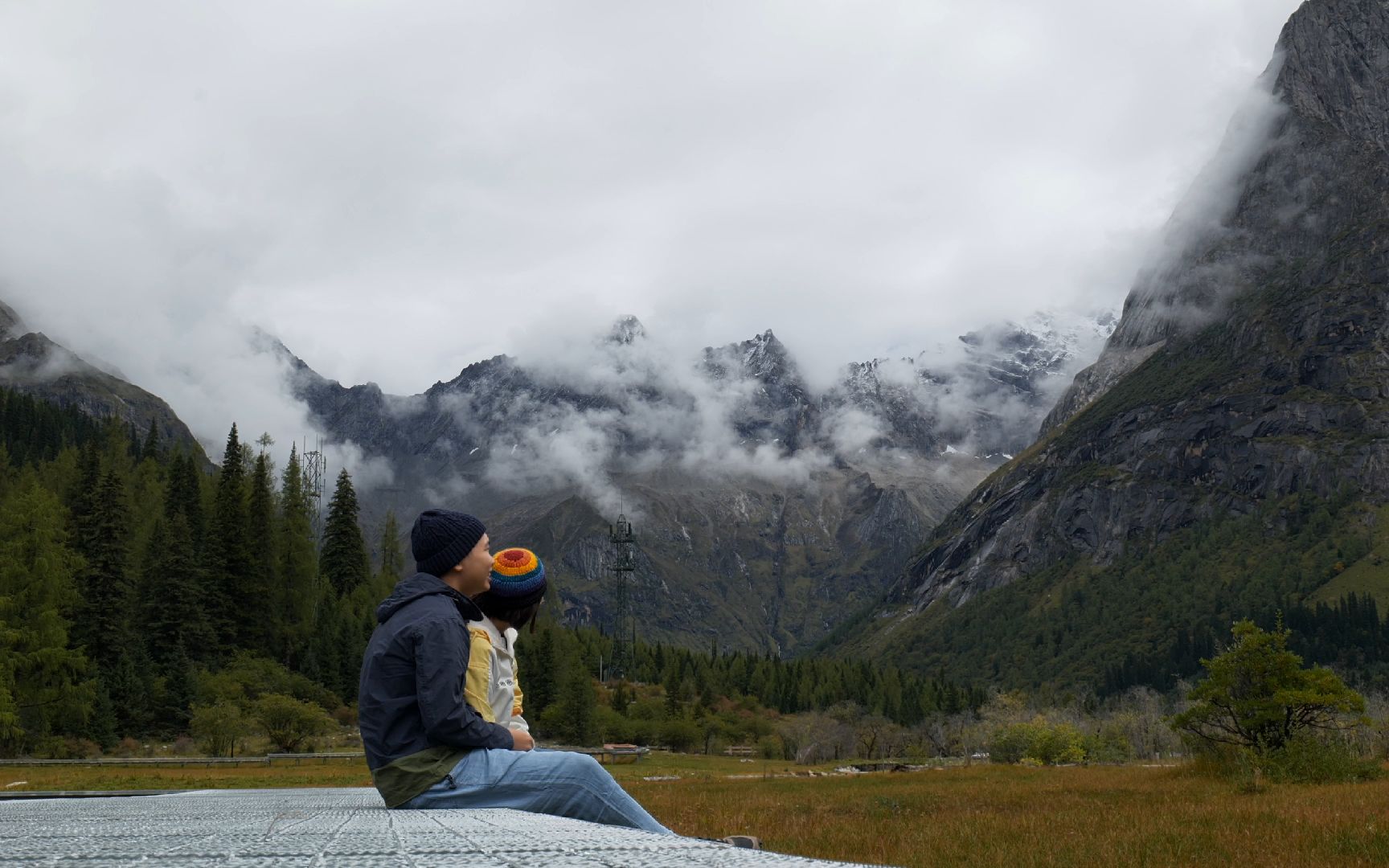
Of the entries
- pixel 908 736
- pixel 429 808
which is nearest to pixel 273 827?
pixel 429 808

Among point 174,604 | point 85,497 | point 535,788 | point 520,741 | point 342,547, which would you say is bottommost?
point 535,788

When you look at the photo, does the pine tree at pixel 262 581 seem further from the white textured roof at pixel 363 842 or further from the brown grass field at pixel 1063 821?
the white textured roof at pixel 363 842

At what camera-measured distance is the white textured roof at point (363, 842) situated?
321cm

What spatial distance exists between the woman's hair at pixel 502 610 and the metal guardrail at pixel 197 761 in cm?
5135

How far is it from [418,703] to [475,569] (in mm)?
1246

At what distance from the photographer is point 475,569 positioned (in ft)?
24.9

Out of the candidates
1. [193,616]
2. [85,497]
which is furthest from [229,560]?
[85,497]

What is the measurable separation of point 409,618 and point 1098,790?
1022 inches

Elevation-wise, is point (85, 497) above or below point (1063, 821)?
above

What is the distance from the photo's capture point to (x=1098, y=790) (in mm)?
27531

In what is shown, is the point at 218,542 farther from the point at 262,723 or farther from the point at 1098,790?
the point at 1098,790

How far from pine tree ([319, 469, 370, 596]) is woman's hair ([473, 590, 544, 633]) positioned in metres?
110

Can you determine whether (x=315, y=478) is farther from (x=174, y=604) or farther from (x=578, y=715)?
(x=578, y=715)

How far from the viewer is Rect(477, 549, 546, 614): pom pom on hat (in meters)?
7.88
